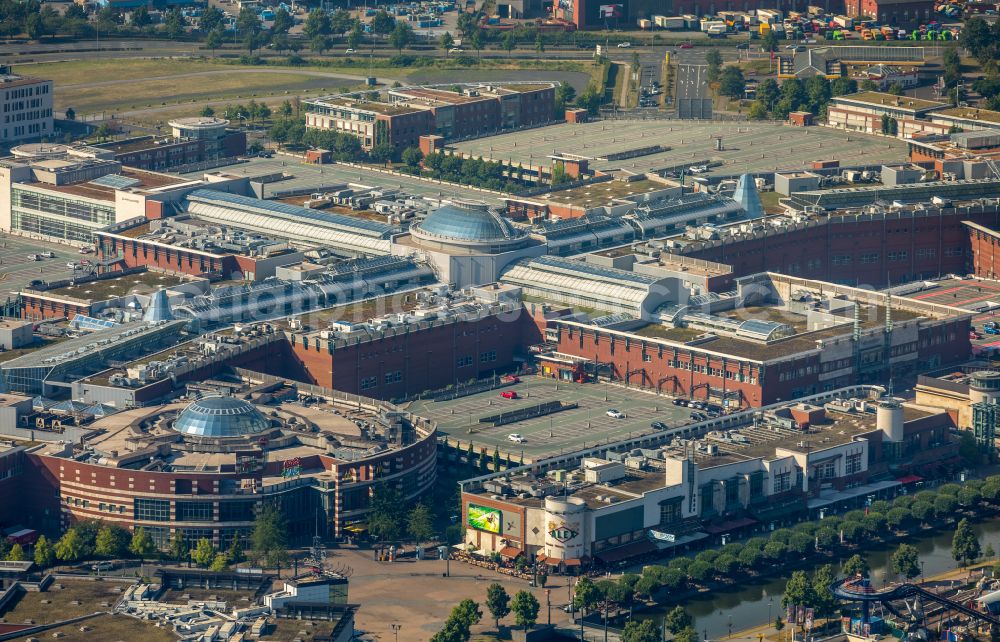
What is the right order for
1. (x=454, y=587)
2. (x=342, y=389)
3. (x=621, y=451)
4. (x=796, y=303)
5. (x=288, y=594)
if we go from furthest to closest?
1. (x=796, y=303)
2. (x=342, y=389)
3. (x=621, y=451)
4. (x=454, y=587)
5. (x=288, y=594)

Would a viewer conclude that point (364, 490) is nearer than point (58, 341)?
Yes

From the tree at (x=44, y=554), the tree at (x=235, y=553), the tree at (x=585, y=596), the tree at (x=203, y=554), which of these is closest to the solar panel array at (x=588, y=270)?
the tree at (x=235, y=553)

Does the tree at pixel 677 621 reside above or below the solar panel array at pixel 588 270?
below

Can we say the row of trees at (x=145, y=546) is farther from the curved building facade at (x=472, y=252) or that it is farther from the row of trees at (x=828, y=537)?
the curved building facade at (x=472, y=252)

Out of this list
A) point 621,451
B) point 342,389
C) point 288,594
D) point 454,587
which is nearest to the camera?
point 288,594

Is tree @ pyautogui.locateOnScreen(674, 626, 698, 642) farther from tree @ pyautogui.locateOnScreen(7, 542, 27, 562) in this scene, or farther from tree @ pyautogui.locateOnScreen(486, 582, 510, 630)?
tree @ pyautogui.locateOnScreen(7, 542, 27, 562)

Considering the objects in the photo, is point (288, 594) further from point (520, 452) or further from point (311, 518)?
point (520, 452)

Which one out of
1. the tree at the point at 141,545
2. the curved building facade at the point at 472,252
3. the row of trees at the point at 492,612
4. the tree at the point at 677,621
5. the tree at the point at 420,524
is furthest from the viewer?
the curved building facade at the point at 472,252

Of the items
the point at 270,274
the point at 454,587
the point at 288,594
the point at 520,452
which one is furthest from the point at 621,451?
the point at 270,274
